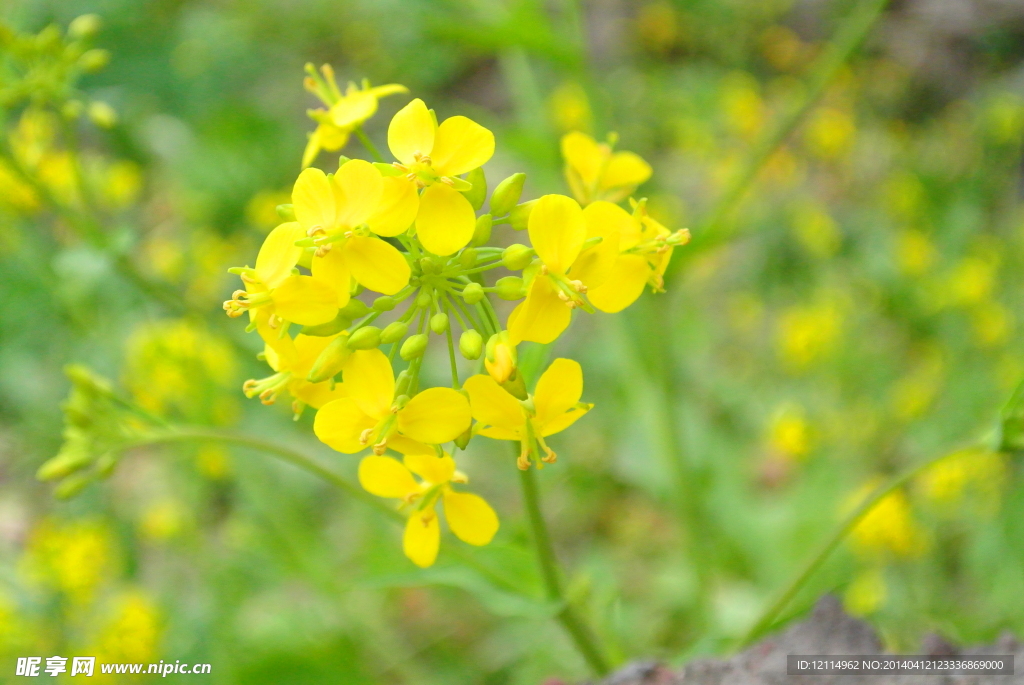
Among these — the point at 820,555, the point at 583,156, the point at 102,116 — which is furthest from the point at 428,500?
the point at 102,116

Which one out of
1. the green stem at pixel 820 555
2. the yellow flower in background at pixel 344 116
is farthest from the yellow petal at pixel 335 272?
the green stem at pixel 820 555

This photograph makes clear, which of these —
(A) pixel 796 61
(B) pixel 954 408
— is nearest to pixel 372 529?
(B) pixel 954 408

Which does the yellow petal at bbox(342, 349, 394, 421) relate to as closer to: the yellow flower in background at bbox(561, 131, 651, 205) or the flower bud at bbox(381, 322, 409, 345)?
the flower bud at bbox(381, 322, 409, 345)

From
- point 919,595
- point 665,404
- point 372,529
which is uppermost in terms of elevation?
point 665,404

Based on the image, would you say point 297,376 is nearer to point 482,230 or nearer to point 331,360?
point 331,360

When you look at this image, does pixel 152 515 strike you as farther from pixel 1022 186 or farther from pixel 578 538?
pixel 1022 186

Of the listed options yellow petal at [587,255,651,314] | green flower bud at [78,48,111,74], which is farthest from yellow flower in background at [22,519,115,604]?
yellow petal at [587,255,651,314]
